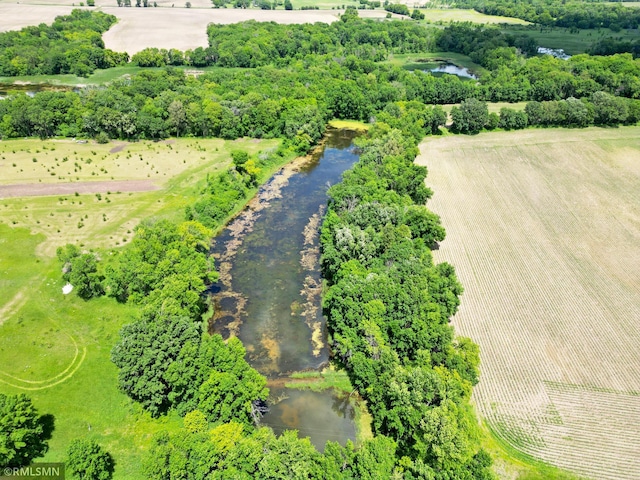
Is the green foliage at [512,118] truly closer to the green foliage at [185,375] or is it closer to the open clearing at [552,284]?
the open clearing at [552,284]

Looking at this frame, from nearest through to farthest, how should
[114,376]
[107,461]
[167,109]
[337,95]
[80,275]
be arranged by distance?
[107,461] → [114,376] → [80,275] → [167,109] → [337,95]

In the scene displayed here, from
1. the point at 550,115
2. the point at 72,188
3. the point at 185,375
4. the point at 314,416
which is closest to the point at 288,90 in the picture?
the point at 72,188

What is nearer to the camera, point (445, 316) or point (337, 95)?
point (445, 316)

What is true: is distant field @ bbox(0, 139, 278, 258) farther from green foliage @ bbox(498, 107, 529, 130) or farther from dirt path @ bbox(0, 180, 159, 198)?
green foliage @ bbox(498, 107, 529, 130)

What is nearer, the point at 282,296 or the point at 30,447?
the point at 30,447

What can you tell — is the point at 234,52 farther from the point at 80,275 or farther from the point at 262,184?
the point at 80,275

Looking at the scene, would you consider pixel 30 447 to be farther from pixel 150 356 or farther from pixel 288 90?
pixel 288 90

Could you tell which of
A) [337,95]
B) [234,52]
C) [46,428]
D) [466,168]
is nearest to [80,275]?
[46,428]
